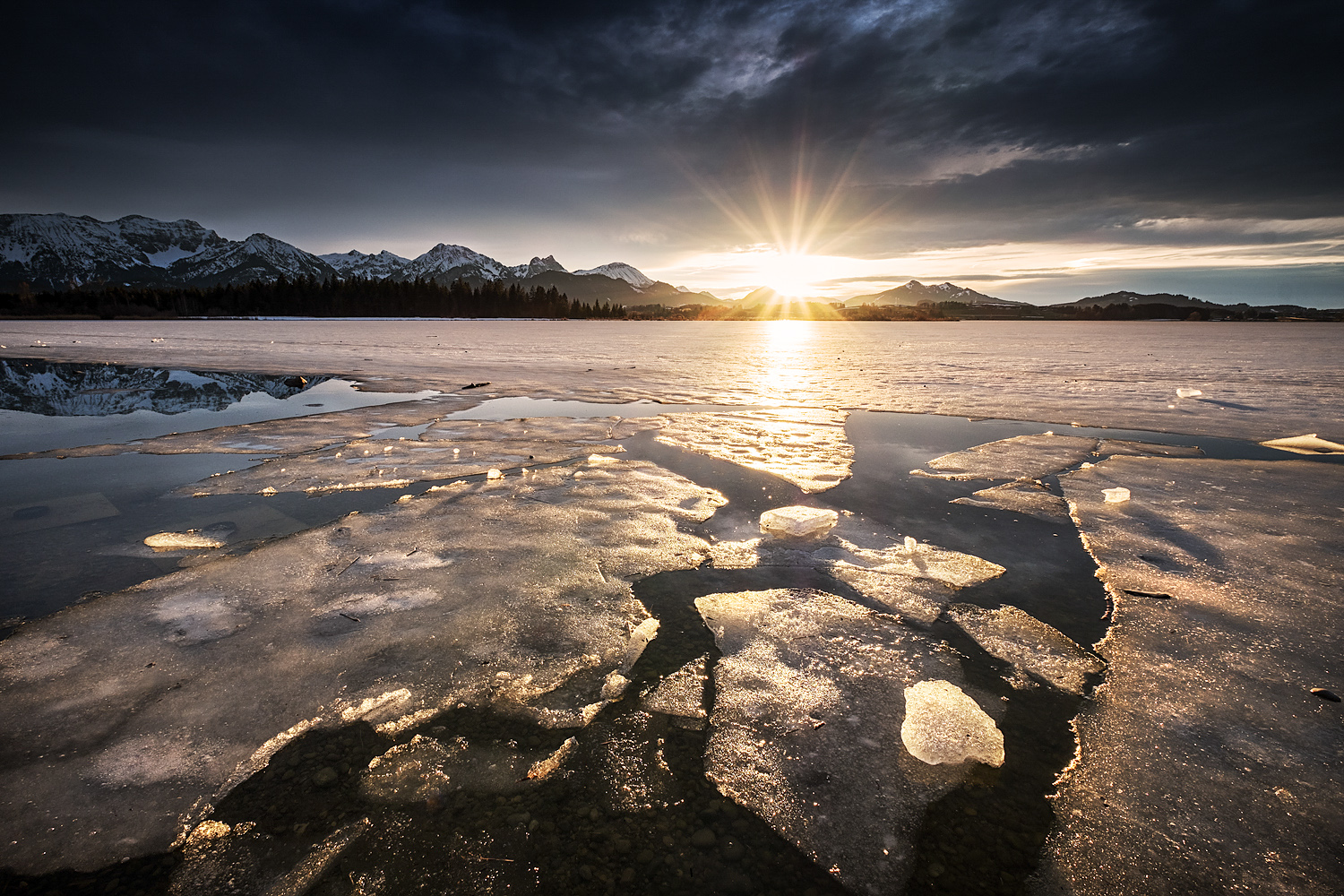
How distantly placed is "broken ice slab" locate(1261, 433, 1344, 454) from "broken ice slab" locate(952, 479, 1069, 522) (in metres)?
4.65

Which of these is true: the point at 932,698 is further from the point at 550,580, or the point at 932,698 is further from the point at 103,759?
the point at 103,759

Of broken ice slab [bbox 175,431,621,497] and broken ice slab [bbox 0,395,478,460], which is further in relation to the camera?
broken ice slab [bbox 0,395,478,460]

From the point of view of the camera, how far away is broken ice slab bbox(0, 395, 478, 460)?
6750 mm

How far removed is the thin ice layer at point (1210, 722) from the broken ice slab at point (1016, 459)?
154 centimetres

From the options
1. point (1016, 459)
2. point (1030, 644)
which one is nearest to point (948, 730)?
point (1030, 644)

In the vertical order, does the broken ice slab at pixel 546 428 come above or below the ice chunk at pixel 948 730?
above

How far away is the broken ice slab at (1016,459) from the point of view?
6.23 m

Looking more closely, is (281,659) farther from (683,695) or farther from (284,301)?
(284,301)

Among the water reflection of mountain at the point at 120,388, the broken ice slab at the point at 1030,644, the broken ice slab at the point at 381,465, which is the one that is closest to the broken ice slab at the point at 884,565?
the broken ice slab at the point at 1030,644

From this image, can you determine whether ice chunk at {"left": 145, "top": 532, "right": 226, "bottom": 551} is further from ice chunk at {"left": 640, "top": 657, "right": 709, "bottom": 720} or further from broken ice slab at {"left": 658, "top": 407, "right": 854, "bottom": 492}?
broken ice slab at {"left": 658, "top": 407, "right": 854, "bottom": 492}

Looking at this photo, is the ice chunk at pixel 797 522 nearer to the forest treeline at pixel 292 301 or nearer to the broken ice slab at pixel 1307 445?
the broken ice slab at pixel 1307 445

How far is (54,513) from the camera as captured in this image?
4.62m

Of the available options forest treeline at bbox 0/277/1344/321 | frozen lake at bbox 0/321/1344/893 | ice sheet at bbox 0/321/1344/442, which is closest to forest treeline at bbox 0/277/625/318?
forest treeline at bbox 0/277/1344/321

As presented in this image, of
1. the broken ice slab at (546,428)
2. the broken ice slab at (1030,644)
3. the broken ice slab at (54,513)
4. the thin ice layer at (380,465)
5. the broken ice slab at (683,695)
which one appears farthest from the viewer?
the broken ice slab at (546,428)
